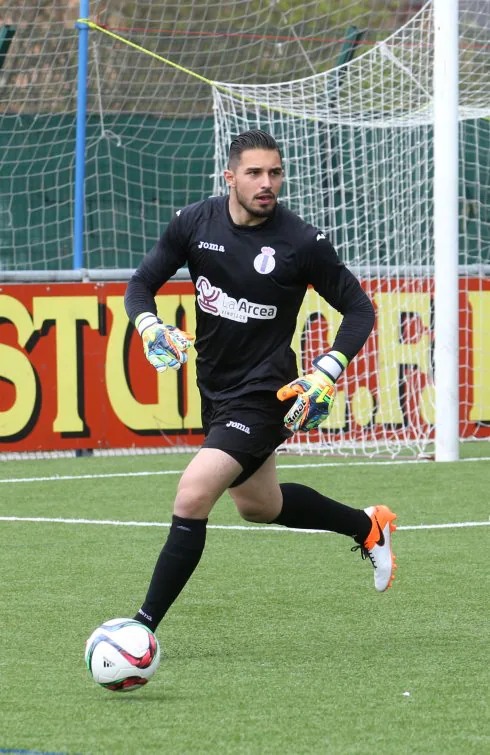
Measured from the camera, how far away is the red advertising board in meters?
12.1

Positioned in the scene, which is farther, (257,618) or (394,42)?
(394,42)

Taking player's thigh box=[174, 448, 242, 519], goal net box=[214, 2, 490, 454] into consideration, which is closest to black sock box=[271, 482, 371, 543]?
player's thigh box=[174, 448, 242, 519]

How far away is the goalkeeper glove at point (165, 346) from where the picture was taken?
5426mm

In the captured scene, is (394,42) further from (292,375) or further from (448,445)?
(292,375)

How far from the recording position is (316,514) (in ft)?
20.5

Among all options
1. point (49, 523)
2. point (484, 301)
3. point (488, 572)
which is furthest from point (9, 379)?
point (488, 572)

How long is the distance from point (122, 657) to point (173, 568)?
51 centimetres

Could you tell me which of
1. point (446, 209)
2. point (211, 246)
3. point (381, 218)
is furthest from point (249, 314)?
point (381, 218)

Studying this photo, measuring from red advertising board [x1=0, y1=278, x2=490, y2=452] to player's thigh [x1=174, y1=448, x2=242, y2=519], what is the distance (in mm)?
6846

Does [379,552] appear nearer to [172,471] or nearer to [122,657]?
[122,657]

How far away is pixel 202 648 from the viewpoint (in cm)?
555

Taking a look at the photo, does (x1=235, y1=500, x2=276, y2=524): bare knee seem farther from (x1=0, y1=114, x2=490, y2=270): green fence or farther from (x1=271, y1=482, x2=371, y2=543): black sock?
(x1=0, y1=114, x2=490, y2=270): green fence

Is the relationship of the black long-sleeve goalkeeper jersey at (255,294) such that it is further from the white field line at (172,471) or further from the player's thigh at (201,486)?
the white field line at (172,471)

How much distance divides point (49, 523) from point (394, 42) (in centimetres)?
631
